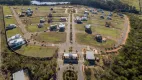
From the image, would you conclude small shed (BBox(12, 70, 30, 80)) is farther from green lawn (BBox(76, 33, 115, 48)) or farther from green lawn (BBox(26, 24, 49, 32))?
green lawn (BBox(26, 24, 49, 32))

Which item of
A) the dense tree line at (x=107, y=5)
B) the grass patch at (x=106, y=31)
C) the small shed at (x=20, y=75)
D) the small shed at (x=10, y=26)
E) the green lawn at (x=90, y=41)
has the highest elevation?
the dense tree line at (x=107, y=5)

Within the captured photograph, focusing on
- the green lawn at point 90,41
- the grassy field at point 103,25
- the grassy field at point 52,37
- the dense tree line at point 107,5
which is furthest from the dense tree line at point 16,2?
the green lawn at point 90,41

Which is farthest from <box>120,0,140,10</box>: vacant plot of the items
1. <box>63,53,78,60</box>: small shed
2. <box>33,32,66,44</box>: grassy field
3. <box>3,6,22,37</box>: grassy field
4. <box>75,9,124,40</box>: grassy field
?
<box>63,53,78,60</box>: small shed

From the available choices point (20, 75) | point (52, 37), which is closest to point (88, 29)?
point (52, 37)

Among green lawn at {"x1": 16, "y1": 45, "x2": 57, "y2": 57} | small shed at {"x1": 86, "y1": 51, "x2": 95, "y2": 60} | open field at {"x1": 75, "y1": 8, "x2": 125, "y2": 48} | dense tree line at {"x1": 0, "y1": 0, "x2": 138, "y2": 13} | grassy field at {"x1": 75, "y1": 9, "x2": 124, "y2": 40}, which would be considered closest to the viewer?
small shed at {"x1": 86, "y1": 51, "x2": 95, "y2": 60}

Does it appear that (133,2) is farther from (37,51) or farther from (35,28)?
(37,51)

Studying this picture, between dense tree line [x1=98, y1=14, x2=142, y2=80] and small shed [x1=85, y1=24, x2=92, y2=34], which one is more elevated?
small shed [x1=85, y1=24, x2=92, y2=34]

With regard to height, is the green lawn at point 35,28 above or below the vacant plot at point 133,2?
below

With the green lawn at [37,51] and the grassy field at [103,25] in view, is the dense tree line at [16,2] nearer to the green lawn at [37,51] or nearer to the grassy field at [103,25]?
the grassy field at [103,25]
